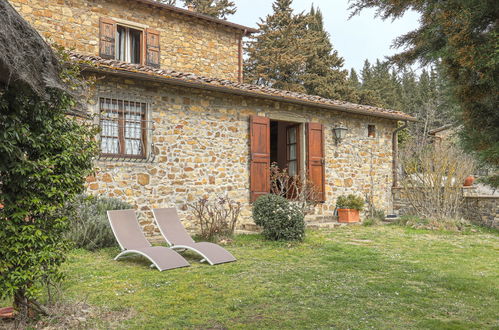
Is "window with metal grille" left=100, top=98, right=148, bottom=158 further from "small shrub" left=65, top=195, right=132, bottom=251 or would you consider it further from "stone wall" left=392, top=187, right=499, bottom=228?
"stone wall" left=392, top=187, right=499, bottom=228

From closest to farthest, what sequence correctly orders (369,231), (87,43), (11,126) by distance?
(11,126) < (369,231) < (87,43)

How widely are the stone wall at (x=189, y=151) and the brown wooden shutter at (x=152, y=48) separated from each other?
290cm

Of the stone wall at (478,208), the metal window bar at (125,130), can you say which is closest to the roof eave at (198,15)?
the metal window bar at (125,130)

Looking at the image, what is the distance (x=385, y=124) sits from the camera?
1142cm

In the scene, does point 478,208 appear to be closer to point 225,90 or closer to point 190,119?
point 225,90

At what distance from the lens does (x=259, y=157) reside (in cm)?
901

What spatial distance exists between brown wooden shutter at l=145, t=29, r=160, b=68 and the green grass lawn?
5.96 m

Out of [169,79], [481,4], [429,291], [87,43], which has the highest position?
[87,43]

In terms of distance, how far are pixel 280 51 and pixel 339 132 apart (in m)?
13.4

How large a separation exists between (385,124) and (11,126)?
10351 millimetres

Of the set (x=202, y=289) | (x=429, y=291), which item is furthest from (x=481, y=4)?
(x=202, y=289)

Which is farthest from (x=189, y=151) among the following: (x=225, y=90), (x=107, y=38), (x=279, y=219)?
(x=107, y=38)

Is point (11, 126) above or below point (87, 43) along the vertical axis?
below

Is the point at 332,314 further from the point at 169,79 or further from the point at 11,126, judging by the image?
the point at 169,79
